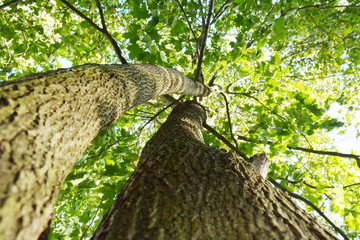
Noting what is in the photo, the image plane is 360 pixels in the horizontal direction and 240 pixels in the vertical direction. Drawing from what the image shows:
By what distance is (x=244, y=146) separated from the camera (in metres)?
4.02

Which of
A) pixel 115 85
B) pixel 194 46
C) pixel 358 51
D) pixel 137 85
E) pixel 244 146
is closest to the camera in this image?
pixel 115 85

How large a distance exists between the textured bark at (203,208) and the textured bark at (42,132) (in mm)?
256

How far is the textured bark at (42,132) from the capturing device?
629 mm

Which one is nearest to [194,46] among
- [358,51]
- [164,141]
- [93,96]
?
[164,141]

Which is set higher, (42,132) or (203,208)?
(42,132)

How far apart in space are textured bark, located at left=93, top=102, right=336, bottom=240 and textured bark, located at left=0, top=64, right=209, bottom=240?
256 mm

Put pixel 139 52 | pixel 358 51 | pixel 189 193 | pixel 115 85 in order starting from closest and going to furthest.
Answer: pixel 189 193 < pixel 115 85 < pixel 139 52 < pixel 358 51

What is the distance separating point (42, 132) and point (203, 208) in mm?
692

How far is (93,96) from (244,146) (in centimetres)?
336

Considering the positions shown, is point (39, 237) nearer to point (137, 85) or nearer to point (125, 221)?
point (125, 221)

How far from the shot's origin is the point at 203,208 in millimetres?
838

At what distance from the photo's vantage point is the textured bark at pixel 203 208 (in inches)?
28.6

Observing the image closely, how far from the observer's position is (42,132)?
812 millimetres

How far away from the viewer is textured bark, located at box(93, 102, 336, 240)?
0.73 m
